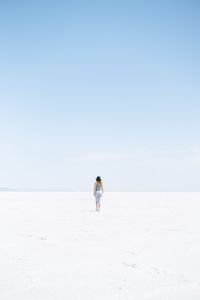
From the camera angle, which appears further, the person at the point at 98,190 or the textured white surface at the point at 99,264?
the person at the point at 98,190

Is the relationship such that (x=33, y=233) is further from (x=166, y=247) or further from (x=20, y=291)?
(x=20, y=291)

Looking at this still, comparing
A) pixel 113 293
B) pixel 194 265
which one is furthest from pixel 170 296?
pixel 194 265

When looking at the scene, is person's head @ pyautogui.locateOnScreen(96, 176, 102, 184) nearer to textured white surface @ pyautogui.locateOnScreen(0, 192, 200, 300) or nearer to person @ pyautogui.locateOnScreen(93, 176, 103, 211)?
person @ pyautogui.locateOnScreen(93, 176, 103, 211)

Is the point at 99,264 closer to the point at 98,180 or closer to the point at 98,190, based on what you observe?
the point at 98,190

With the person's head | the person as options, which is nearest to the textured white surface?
the person

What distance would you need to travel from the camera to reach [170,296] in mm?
5070

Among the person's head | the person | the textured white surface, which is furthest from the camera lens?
the person's head

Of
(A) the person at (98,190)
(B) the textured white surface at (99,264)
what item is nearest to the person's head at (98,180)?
(A) the person at (98,190)

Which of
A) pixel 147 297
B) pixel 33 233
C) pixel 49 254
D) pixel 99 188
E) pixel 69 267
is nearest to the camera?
pixel 147 297

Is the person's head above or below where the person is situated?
above

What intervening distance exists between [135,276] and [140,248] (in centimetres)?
257

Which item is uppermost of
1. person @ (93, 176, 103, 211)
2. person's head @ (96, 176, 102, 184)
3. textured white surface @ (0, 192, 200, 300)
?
person's head @ (96, 176, 102, 184)

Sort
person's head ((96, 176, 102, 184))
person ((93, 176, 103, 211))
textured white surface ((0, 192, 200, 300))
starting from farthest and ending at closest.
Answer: person's head ((96, 176, 102, 184)), person ((93, 176, 103, 211)), textured white surface ((0, 192, 200, 300))

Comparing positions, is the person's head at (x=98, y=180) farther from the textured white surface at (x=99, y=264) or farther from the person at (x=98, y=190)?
the textured white surface at (x=99, y=264)
